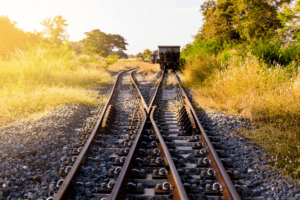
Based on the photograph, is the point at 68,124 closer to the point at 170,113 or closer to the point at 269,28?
the point at 170,113

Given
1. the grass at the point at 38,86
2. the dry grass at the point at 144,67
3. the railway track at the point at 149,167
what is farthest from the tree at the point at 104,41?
the railway track at the point at 149,167

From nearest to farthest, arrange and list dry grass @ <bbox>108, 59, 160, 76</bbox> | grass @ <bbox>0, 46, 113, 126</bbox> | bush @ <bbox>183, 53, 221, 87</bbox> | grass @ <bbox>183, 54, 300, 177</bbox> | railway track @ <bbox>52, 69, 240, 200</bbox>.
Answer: railway track @ <bbox>52, 69, 240, 200</bbox>, grass @ <bbox>183, 54, 300, 177</bbox>, grass @ <bbox>0, 46, 113, 126</bbox>, bush @ <bbox>183, 53, 221, 87</bbox>, dry grass @ <bbox>108, 59, 160, 76</bbox>

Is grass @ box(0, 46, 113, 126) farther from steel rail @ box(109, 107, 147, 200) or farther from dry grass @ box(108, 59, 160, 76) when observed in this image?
dry grass @ box(108, 59, 160, 76)

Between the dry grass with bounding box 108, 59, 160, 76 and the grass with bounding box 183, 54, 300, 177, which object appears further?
the dry grass with bounding box 108, 59, 160, 76

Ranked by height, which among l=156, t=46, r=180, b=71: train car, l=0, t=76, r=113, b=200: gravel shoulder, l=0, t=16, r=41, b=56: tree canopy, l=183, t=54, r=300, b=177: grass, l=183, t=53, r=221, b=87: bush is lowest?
l=0, t=76, r=113, b=200: gravel shoulder

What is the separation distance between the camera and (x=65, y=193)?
8.39 feet

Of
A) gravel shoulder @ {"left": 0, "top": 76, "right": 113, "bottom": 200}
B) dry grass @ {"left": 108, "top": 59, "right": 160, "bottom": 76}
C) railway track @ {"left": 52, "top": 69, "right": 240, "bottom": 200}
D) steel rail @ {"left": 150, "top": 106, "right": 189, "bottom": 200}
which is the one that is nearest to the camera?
steel rail @ {"left": 150, "top": 106, "right": 189, "bottom": 200}

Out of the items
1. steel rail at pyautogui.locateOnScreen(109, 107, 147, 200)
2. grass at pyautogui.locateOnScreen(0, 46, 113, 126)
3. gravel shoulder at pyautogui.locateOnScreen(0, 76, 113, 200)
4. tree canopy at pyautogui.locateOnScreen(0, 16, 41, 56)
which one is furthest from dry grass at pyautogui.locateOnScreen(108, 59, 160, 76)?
steel rail at pyautogui.locateOnScreen(109, 107, 147, 200)

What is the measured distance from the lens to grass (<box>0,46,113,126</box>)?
6.58m

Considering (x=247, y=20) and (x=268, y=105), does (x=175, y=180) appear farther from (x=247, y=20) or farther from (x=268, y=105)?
(x=247, y=20)

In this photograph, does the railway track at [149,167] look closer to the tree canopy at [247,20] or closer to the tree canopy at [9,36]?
the tree canopy at [247,20]

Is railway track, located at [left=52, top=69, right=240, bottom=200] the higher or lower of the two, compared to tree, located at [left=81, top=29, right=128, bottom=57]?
lower

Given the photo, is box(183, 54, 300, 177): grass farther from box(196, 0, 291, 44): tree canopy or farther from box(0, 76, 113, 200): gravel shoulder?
box(196, 0, 291, 44): tree canopy

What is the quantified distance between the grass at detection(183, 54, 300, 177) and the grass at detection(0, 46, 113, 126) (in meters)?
4.37
